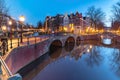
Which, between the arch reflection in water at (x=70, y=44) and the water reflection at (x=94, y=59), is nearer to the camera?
the water reflection at (x=94, y=59)

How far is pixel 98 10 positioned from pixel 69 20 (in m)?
11.5

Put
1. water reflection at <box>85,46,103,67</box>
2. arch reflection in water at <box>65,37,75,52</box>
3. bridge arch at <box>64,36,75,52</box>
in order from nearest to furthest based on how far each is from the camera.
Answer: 1. water reflection at <box>85,46,103,67</box>
2. arch reflection in water at <box>65,37,75,52</box>
3. bridge arch at <box>64,36,75,52</box>

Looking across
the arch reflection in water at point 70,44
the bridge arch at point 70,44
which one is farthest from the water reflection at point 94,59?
the bridge arch at point 70,44

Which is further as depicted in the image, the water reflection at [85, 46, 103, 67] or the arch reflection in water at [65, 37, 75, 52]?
the arch reflection in water at [65, 37, 75, 52]

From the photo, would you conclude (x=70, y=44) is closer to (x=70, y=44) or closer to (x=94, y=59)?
(x=70, y=44)

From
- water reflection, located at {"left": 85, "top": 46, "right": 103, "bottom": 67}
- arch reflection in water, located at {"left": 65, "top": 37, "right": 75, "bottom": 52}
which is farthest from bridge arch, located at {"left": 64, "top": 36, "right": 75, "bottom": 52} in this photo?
water reflection, located at {"left": 85, "top": 46, "right": 103, "bottom": 67}

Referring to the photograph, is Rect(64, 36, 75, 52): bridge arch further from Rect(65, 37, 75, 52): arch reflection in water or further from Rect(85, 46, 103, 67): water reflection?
Rect(85, 46, 103, 67): water reflection

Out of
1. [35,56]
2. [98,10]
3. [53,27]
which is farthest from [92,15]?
[35,56]

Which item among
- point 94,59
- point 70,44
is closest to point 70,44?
point 70,44

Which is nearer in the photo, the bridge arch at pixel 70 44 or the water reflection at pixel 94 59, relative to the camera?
the water reflection at pixel 94 59

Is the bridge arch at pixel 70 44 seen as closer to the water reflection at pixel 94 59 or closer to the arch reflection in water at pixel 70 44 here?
the arch reflection in water at pixel 70 44

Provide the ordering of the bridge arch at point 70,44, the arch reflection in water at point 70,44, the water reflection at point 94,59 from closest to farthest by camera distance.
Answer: the water reflection at point 94,59, the arch reflection in water at point 70,44, the bridge arch at point 70,44

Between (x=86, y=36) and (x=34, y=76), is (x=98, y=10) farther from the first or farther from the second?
(x=34, y=76)

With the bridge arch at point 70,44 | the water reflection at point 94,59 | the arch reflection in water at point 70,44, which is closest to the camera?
the water reflection at point 94,59
